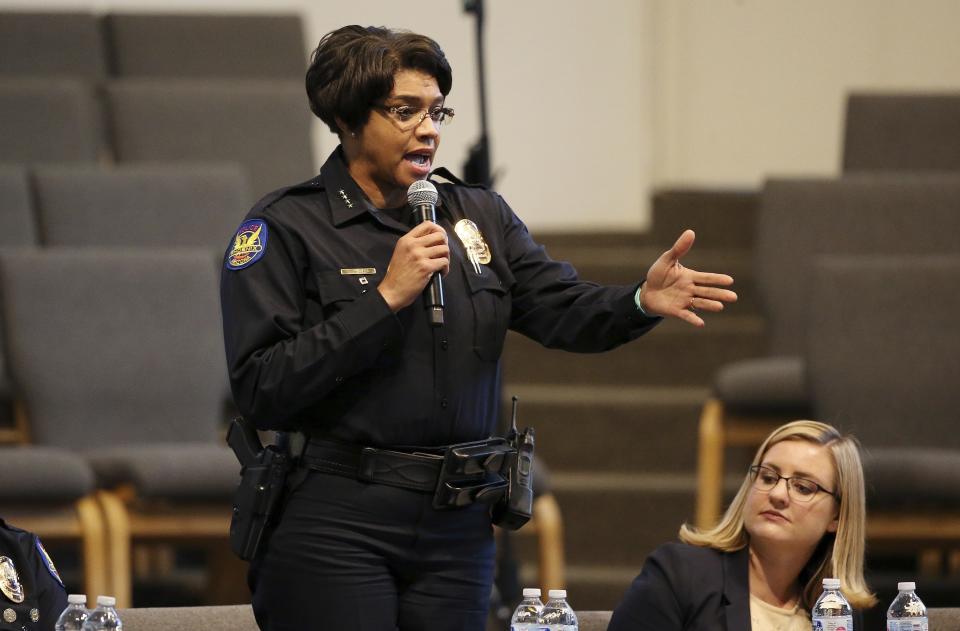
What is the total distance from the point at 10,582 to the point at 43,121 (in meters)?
2.35

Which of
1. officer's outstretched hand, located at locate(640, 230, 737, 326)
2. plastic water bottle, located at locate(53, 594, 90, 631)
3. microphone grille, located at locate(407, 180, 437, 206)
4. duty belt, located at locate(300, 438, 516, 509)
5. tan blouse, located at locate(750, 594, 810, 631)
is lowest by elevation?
tan blouse, located at locate(750, 594, 810, 631)

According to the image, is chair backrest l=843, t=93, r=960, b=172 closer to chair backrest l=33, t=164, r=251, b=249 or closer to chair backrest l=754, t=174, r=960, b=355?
chair backrest l=754, t=174, r=960, b=355

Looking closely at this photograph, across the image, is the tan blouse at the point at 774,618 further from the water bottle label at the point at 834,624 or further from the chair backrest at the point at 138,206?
the chair backrest at the point at 138,206

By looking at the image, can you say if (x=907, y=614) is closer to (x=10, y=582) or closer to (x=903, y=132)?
(x=10, y=582)

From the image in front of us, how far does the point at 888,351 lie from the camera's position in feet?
9.79

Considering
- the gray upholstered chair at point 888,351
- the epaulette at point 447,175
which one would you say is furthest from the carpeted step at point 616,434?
the epaulette at point 447,175

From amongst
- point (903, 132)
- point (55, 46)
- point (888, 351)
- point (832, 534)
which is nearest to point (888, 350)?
point (888, 351)

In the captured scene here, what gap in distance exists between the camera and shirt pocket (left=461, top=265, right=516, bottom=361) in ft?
5.22

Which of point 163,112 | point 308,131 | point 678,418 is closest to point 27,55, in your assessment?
point 163,112

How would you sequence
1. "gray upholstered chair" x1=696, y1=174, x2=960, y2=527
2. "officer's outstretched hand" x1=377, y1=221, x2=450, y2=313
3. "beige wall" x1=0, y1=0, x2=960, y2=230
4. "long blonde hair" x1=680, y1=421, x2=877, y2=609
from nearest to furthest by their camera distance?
Answer: "officer's outstretched hand" x1=377, y1=221, x2=450, y2=313 < "long blonde hair" x1=680, y1=421, x2=877, y2=609 < "gray upholstered chair" x1=696, y1=174, x2=960, y2=527 < "beige wall" x1=0, y1=0, x2=960, y2=230

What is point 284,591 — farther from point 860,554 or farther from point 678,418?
point 678,418

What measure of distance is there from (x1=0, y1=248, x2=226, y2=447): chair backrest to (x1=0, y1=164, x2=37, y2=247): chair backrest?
361 mm

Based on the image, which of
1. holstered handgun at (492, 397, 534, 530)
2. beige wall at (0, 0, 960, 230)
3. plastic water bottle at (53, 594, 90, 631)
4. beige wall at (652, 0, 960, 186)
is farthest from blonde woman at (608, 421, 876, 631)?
beige wall at (652, 0, 960, 186)

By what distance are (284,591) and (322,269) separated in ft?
1.09
